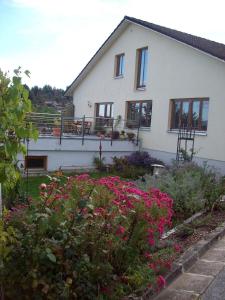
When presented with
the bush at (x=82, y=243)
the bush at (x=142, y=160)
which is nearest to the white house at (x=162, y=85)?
the bush at (x=142, y=160)

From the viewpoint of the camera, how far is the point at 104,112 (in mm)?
22359

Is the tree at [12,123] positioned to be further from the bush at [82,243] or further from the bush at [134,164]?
the bush at [134,164]

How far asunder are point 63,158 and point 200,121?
586 centimetres

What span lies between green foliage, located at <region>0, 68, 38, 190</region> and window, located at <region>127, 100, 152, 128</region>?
1590 centimetres

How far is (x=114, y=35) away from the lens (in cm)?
2039

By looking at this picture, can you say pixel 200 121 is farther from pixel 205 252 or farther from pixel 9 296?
pixel 9 296

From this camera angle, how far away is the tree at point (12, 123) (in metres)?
2.44

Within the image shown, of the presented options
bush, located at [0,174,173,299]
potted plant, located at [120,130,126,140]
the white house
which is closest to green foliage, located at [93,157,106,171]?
potted plant, located at [120,130,126,140]

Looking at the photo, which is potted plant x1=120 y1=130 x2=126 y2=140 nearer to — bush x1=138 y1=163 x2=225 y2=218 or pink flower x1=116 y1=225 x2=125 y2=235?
bush x1=138 y1=163 x2=225 y2=218

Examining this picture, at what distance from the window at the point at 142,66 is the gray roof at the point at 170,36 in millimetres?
1431

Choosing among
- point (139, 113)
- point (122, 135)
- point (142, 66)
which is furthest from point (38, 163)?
point (142, 66)

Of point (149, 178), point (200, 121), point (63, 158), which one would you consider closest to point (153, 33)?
point (200, 121)

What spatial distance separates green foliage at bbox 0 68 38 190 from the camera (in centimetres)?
244

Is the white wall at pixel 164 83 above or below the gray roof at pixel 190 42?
below
